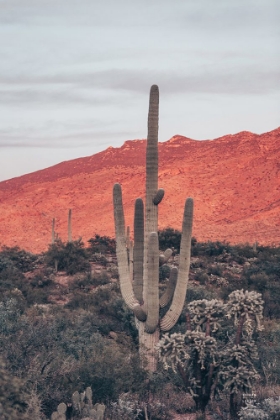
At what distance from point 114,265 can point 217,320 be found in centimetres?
1931

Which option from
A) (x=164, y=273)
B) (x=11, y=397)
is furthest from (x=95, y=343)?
(x=164, y=273)

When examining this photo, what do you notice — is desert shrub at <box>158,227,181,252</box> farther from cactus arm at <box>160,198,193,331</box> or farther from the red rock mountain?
cactus arm at <box>160,198,193,331</box>

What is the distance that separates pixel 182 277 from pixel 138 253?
175 centimetres

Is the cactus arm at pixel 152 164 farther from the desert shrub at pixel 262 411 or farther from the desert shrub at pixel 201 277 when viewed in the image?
the desert shrub at pixel 201 277

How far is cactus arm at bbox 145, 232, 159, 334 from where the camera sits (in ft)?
42.5

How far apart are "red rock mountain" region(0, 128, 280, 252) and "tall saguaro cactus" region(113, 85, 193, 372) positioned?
31.4 m

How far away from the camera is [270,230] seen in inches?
1900

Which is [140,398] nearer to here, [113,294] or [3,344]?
[3,344]

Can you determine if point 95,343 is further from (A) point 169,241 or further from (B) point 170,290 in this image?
(A) point 169,241

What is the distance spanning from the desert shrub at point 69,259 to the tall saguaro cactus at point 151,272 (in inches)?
565

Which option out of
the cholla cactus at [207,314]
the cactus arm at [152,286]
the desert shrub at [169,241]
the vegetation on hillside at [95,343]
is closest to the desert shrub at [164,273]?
the vegetation on hillside at [95,343]

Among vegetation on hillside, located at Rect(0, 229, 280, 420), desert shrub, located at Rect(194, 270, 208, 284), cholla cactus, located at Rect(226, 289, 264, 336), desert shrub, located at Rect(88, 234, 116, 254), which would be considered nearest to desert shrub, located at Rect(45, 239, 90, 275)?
vegetation on hillside, located at Rect(0, 229, 280, 420)

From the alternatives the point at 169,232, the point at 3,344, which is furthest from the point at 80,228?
the point at 3,344

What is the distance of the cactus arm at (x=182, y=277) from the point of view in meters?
13.4
